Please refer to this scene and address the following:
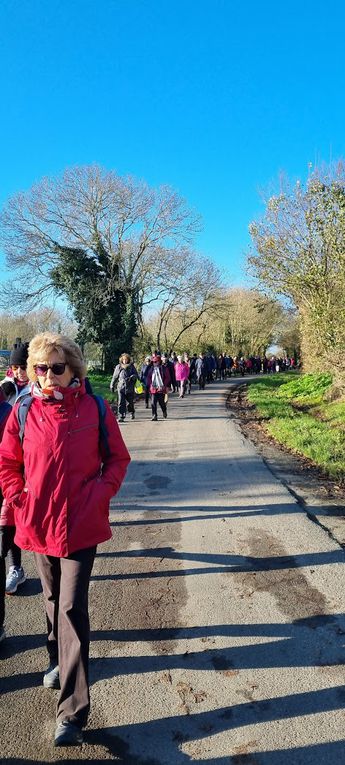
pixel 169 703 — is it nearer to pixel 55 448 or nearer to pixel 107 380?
pixel 55 448

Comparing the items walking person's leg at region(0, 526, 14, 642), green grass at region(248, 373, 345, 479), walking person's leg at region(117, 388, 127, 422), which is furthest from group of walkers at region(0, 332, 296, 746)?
walking person's leg at region(117, 388, 127, 422)

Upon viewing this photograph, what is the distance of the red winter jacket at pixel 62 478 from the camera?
2672 millimetres

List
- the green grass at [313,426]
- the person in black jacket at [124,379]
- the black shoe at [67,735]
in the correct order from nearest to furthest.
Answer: the black shoe at [67,735], the green grass at [313,426], the person in black jacket at [124,379]

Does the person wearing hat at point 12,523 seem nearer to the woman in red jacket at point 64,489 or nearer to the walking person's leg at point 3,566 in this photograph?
the walking person's leg at point 3,566

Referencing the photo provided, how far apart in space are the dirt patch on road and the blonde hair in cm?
338

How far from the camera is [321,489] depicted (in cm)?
699

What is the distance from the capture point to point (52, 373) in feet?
9.21

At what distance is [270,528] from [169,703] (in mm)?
2848

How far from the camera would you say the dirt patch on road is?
5.73 metres

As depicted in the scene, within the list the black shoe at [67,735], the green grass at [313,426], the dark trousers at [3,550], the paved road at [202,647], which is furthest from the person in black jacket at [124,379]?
the black shoe at [67,735]

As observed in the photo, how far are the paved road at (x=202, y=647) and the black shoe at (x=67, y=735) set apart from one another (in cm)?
5

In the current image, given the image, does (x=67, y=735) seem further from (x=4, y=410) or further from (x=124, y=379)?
(x=124, y=379)

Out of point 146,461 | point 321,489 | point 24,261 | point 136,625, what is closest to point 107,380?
point 24,261

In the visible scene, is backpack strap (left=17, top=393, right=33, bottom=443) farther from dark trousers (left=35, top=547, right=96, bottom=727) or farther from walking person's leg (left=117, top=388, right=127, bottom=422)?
walking person's leg (left=117, top=388, right=127, bottom=422)
